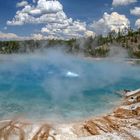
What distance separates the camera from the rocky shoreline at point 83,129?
26828 mm

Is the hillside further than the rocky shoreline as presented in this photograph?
Yes

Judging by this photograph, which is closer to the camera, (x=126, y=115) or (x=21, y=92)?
(x=126, y=115)

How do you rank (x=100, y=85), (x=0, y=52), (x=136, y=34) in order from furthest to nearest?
1. (x=0, y=52)
2. (x=136, y=34)
3. (x=100, y=85)

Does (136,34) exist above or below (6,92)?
above

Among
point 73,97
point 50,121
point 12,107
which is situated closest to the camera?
point 50,121

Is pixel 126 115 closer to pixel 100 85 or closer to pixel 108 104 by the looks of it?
pixel 108 104

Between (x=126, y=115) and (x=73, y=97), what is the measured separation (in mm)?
14338

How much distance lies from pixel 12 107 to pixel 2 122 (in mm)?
8850

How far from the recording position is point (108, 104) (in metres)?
43.0

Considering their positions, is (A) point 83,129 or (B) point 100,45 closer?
(A) point 83,129

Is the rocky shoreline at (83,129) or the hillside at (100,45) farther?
the hillside at (100,45)

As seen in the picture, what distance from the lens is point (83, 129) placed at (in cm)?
3108

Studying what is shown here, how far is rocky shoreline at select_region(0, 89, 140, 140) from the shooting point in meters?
26.8

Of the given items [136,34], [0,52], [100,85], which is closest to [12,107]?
[100,85]
